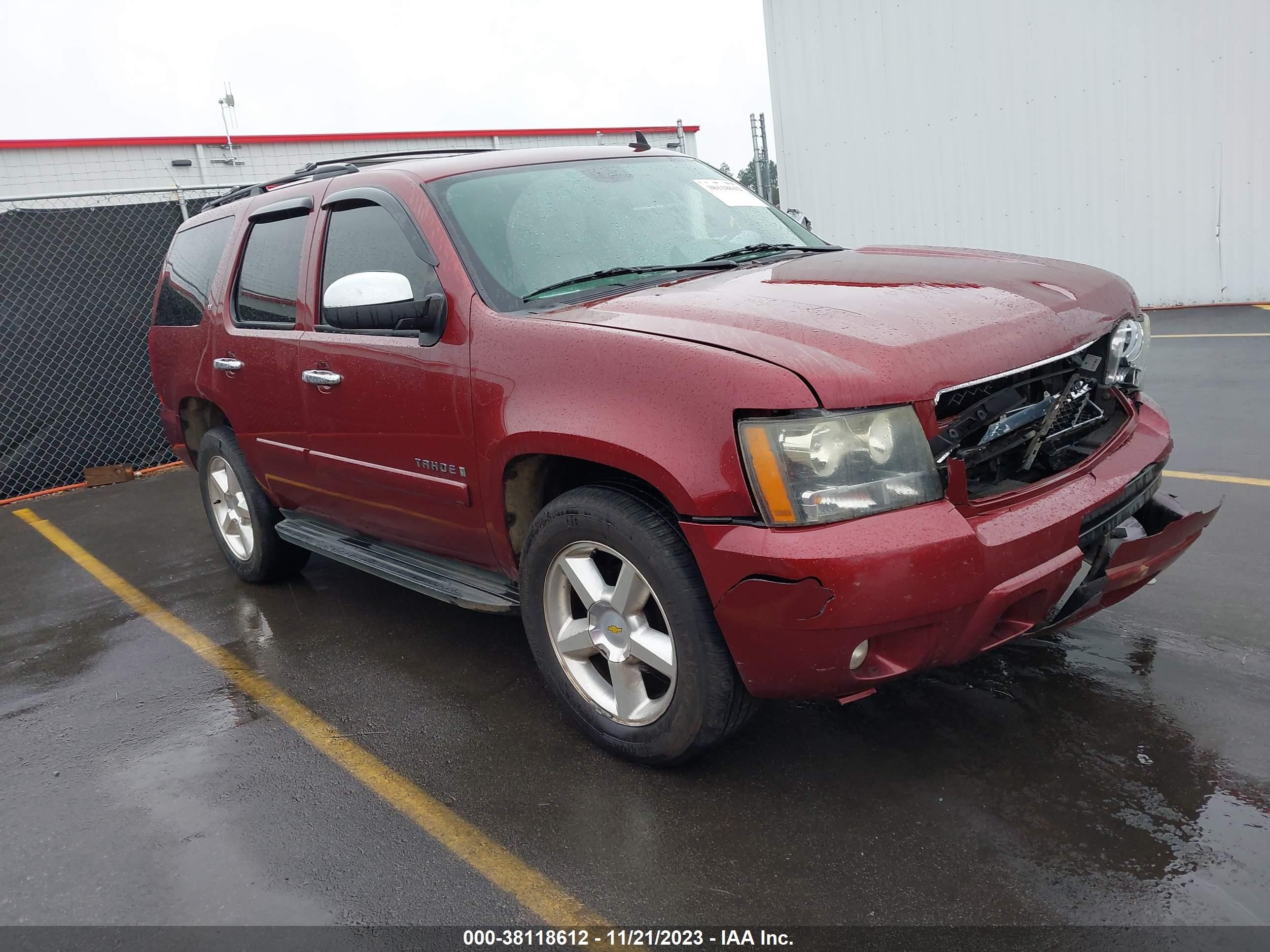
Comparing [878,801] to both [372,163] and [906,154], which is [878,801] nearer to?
[372,163]

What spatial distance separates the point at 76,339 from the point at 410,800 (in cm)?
755

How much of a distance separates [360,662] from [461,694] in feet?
2.09

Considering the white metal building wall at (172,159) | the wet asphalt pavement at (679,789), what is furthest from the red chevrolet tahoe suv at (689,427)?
the white metal building wall at (172,159)

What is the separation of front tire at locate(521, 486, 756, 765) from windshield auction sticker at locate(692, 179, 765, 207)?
178 cm

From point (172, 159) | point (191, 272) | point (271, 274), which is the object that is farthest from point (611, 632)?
point (172, 159)

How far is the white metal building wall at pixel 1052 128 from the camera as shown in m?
11.6

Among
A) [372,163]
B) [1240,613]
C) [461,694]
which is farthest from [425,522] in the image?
[1240,613]

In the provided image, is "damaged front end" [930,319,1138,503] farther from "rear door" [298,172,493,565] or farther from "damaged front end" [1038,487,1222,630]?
"rear door" [298,172,493,565]

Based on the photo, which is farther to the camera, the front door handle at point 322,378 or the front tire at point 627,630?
the front door handle at point 322,378

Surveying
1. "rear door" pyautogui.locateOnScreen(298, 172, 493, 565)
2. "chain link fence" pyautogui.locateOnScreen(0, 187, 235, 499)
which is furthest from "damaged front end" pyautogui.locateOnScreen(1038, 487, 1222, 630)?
"chain link fence" pyautogui.locateOnScreen(0, 187, 235, 499)

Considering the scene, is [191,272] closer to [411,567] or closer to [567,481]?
[411,567]

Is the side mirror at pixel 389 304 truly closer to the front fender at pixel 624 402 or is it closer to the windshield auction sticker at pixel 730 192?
the front fender at pixel 624 402

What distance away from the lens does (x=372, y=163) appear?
4.30 meters

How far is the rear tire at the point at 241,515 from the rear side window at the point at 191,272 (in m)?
0.64
